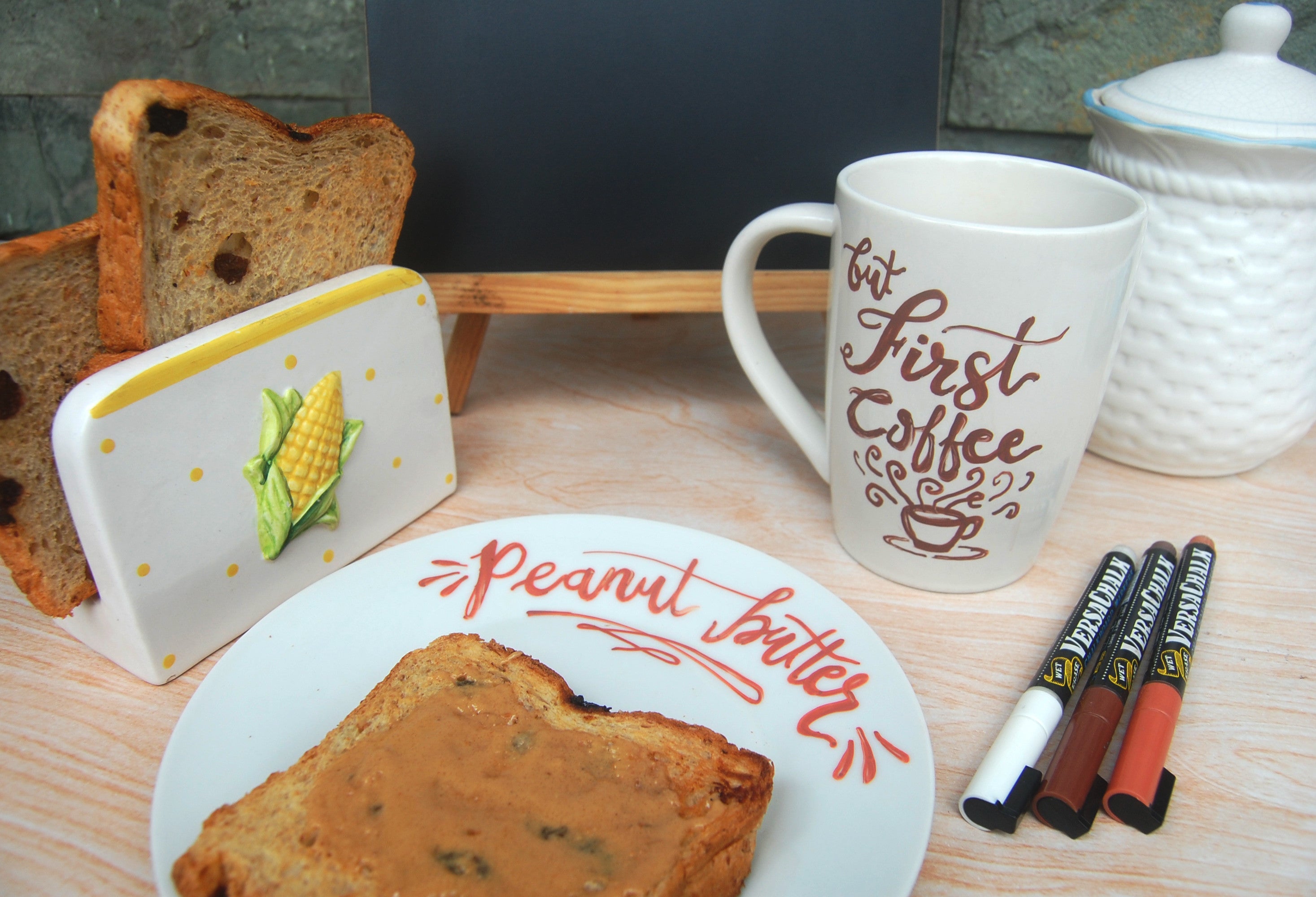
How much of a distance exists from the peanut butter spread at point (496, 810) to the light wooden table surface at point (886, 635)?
132mm

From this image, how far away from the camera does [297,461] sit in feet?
2.05

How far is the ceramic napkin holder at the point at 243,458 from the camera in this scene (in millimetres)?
525

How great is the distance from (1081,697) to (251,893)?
464 mm

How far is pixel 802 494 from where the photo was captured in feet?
2.63

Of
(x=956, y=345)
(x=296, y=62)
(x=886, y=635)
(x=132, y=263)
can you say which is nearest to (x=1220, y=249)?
(x=956, y=345)

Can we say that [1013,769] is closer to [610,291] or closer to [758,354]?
[758,354]

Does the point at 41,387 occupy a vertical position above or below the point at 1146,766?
above

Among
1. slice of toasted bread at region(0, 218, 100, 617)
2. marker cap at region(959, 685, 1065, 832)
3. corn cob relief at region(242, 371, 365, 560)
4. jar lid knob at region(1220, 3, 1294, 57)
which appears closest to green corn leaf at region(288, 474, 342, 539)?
corn cob relief at region(242, 371, 365, 560)

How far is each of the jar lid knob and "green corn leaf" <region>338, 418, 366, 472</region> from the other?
73 centimetres

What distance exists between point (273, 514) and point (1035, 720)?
1.65 ft

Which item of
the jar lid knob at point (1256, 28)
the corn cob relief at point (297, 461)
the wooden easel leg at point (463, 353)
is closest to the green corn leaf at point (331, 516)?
the corn cob relief at point (297, 461)

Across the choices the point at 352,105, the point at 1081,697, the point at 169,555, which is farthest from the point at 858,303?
the point at 352,105

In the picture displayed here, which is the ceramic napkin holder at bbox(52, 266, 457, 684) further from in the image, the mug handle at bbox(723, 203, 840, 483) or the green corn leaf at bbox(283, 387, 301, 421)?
the mug handle at bbox(723, 203, 840, 483)

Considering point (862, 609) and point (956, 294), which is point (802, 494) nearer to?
point (862, 609)
